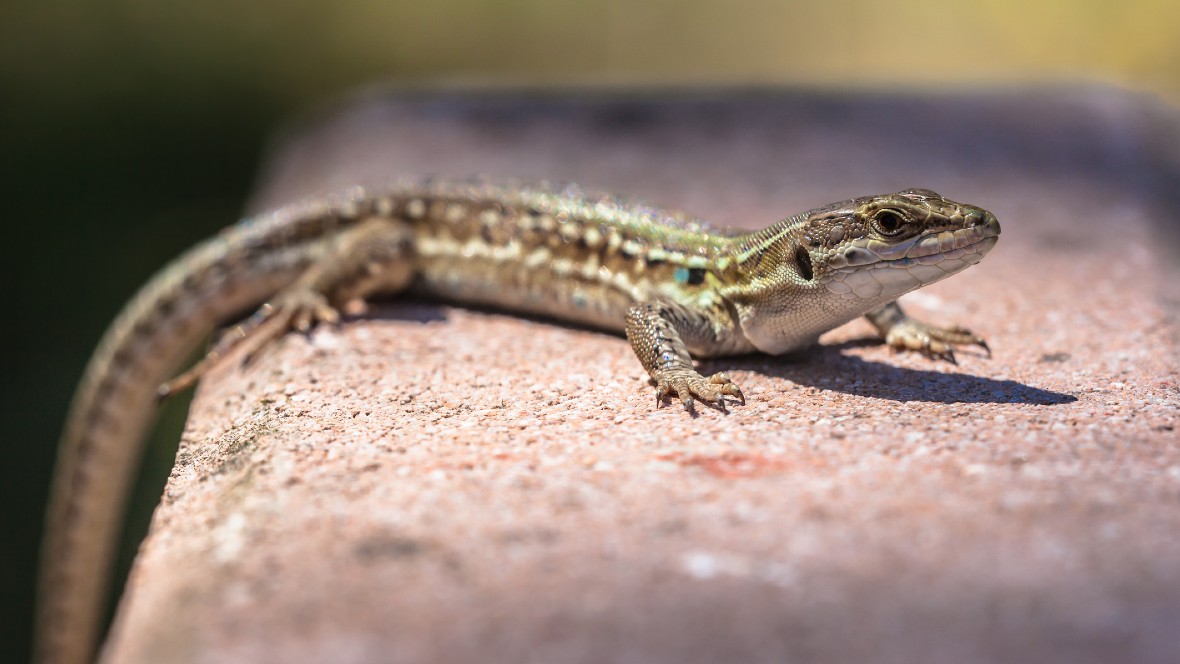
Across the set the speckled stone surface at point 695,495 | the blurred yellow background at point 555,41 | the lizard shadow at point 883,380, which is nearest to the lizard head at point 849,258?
the lizard shadow at point 883,380

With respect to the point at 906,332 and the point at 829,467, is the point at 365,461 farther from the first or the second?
the point at 906,332

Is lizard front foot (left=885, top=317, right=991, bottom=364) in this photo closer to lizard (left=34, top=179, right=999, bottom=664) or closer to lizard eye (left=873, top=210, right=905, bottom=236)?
lizard (left=34, top=179, right=999, bottom=664)

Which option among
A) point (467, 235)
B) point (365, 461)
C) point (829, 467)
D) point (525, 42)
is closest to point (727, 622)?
point (829, 467)

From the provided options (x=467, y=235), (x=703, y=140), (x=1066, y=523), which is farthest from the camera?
(x=703, y=140)

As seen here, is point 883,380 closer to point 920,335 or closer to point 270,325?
point 920,335

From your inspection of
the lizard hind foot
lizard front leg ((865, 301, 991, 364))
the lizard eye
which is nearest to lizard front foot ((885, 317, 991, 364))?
lizard front leg ((865, 301, 991, 364))

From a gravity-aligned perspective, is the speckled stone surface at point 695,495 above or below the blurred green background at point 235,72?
below

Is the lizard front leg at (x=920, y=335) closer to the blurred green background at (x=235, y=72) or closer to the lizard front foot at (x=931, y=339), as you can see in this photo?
the lizard front foot at (x=931, y=339)
